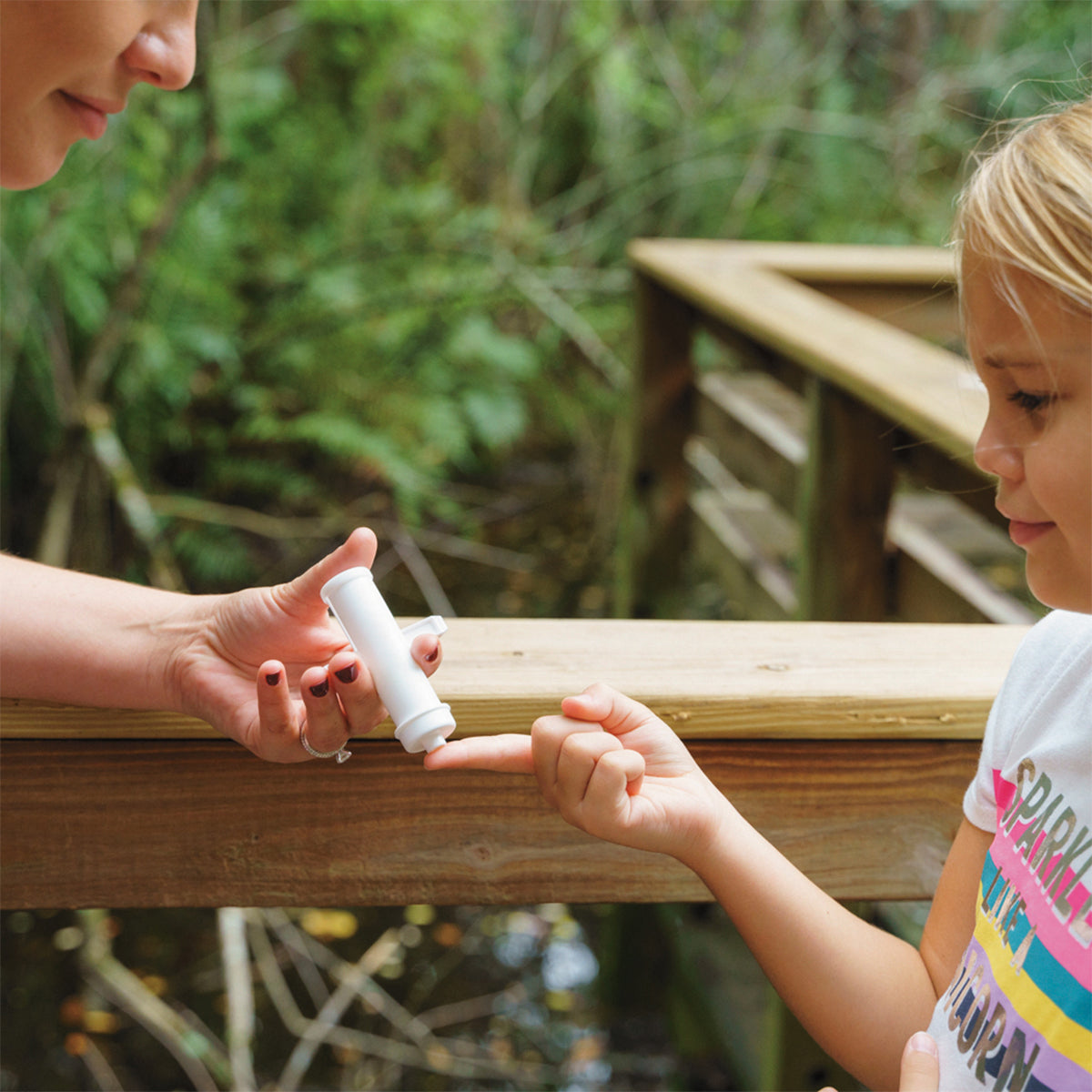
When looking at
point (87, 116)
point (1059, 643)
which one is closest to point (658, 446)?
point (87, 116)

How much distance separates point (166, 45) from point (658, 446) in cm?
257

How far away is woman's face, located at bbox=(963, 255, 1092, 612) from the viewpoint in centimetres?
71

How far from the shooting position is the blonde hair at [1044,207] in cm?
71

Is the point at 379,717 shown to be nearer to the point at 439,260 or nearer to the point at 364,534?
the point at 364,534

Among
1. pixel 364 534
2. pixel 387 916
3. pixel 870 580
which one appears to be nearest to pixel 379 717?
pixel 364 534

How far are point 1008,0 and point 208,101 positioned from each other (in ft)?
18.0

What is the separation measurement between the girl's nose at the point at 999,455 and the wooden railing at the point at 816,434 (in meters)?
0.58

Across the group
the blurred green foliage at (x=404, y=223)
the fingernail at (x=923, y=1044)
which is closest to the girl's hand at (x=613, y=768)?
the fingernail at (x=923, y=1044)

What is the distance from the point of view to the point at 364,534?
77 cm

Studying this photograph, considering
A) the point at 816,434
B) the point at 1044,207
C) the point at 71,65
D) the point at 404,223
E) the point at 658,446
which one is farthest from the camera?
the point at 404,223

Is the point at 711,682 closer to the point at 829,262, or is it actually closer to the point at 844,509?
the point at 844,509

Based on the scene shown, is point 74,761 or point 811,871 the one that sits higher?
point 74,761

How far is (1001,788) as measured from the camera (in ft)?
2.75

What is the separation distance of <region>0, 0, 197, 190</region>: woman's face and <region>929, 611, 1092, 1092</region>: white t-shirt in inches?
34.4
